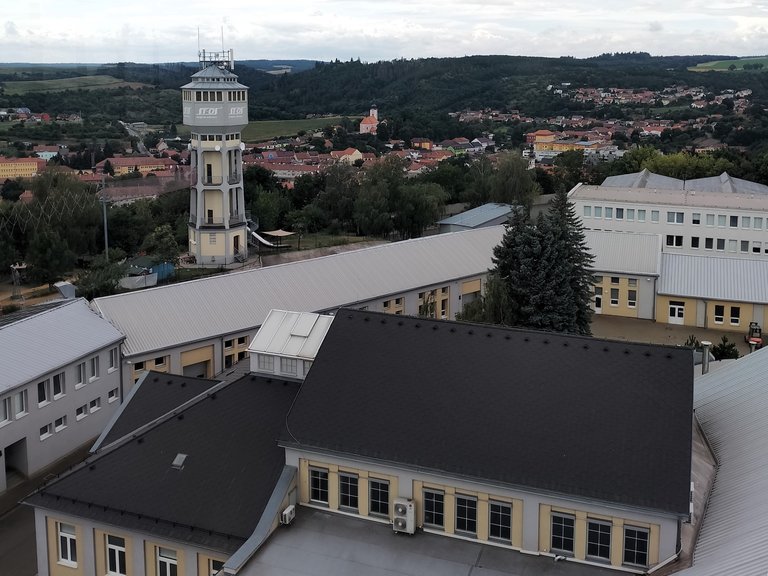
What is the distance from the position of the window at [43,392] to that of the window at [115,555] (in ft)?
30.0

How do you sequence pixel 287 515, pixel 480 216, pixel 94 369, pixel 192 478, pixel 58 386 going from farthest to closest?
1. pixel 480 216
2. pixel 94 369
3. pixel 58 386
4. pixel 192 478
5. pixel 287 515

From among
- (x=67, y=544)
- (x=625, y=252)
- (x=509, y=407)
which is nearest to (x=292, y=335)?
(x=509, y=407)

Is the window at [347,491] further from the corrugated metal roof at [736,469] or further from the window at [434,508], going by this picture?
the corrugated metal roof at [736,469]

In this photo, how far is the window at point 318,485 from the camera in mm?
18703

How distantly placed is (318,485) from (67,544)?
587cm

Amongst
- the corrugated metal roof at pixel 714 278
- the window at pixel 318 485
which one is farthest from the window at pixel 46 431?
the corrugated metal roof at pixel 714 278

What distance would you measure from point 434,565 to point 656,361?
6.37 m

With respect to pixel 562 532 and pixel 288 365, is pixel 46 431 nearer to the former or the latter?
pixel 288 365

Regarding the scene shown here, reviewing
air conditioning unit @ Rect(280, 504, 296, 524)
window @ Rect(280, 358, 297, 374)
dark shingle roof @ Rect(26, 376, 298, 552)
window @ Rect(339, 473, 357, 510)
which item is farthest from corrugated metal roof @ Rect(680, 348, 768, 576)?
window @ Rect(280, 358, 297, 374)

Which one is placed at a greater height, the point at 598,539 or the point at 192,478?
the point at 192,478

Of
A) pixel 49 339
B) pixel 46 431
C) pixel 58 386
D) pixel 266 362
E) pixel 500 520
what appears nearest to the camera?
pixel 500 520

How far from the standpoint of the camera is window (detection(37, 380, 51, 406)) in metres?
26.4

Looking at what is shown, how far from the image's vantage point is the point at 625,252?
46.4m

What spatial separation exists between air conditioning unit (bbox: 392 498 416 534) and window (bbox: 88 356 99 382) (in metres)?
15.2
